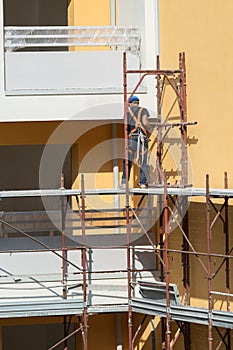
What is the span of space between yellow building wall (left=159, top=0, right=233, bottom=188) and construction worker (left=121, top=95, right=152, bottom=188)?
22.2 inches

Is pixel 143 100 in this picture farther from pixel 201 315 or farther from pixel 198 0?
pixel 201 315

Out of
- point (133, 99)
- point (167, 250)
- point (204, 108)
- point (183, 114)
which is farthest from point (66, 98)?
point (167, 250)

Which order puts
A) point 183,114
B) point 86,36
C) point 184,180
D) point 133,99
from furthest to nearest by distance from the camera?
point 86,36, point 133,99, point 183,114, point 184,180

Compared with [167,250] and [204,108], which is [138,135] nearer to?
[204,108]

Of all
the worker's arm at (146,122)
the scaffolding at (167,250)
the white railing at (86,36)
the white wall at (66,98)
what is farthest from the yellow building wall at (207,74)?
the white railing at (86,36)

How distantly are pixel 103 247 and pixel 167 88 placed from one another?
209cm

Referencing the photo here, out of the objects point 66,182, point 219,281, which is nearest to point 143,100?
point 219,281

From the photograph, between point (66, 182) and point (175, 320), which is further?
point (66, 182)

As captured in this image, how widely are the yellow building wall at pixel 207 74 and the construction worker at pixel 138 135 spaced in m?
0.56

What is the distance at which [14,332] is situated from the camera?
1733cm

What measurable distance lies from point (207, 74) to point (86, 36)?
1893 millimetres

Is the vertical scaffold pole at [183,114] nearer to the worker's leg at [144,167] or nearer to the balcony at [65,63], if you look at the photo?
the worker's leg at [144,167]

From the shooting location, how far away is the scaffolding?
10938mm

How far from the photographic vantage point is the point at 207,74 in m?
11.5
